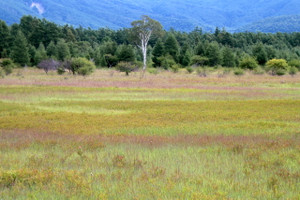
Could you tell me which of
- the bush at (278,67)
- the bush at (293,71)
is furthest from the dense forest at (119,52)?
the bush at (293,71)

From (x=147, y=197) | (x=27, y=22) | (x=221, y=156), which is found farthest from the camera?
(x=27, y=22)

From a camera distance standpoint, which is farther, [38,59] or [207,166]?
[38,59]

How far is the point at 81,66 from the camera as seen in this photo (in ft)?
163

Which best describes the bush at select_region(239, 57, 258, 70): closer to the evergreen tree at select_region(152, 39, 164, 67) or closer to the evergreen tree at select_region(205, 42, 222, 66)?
the evergreen tree at select_region(205, 42, 222, 66)

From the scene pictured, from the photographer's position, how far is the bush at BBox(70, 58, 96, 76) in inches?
1893

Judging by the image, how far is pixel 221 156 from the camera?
9062 mm

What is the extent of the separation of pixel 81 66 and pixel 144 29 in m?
23.6

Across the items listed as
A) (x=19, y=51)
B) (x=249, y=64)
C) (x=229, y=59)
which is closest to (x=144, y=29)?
(x=229, y=59)

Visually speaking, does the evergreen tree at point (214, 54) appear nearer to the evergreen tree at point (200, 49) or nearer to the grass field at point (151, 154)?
the evergreen tree at point (200, 49)

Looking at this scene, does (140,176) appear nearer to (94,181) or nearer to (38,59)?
(94,181)

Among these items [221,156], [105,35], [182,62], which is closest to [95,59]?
[182,62]

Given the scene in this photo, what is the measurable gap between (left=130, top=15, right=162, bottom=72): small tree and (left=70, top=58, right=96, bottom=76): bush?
19.9 meters

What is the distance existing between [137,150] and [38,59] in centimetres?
5905

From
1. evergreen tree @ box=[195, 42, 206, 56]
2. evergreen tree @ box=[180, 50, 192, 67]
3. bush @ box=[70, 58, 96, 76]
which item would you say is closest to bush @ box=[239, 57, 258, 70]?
evergreen tree @ box=[195, 42, 206, 56]
